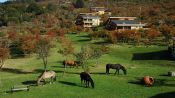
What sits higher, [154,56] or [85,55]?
[85,55]

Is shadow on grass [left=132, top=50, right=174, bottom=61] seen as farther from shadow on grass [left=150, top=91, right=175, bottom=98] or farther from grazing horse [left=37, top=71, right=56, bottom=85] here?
grazing horse [left=37, top=71, right=56, bottom=85]

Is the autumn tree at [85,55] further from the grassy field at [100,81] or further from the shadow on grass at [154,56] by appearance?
the shadow on grass at [154,56]

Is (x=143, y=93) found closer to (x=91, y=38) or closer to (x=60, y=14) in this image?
(x=91, y=38)

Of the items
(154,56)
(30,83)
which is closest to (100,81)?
(30,83)

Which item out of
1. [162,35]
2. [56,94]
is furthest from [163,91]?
[162,35]

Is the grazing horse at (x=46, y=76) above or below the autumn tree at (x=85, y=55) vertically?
below

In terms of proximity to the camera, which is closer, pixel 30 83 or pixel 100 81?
pixel 100 81

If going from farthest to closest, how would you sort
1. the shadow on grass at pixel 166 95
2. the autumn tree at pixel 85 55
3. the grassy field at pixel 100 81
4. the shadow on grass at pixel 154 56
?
1. the shadow on grass at pixel 154 56
2. the autumn tree at pixel 85 55
3. the grassy field at pixel 100 81
4. the shadow on grass at pixel 166 95

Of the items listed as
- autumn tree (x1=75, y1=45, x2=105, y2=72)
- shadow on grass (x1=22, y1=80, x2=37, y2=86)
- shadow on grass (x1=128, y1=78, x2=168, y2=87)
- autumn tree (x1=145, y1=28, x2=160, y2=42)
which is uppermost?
autumn tree (x1=145, y1=28, x2=160, y2=42)

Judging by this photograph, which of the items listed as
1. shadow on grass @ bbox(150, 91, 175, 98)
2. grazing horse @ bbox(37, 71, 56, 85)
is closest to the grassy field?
shadow on grass @ bbox(150, 91, 175, 98)

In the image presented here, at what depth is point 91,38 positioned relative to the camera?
98.9 metres

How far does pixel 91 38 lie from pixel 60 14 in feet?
229

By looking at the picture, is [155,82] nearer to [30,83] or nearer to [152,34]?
[30,83]

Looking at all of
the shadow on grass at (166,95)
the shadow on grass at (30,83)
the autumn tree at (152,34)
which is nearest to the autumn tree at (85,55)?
the shadow on grass at (30,83)
